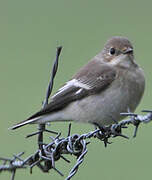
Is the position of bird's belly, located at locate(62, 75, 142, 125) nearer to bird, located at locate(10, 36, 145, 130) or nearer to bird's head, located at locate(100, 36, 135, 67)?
bird, located at locate(10, 36, 145, 130)

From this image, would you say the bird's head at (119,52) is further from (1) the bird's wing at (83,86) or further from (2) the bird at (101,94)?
(1) the bird's wing at (83,86)

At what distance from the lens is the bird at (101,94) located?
559 centimetres

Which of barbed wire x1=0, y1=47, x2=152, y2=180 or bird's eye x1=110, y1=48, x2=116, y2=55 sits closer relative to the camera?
barbed wire x1=0, y1=47, x2=152, y2=180

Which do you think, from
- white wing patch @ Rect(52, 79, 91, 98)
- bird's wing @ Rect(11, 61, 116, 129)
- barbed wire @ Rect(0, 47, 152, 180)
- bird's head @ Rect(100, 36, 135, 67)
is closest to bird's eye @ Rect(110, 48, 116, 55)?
bird's head @ Rect(100, 36, 135, 67)

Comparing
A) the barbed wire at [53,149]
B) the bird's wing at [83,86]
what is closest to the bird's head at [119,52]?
the bird's wing at [83,86]

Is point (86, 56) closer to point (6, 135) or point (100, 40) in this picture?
point (100, 40)

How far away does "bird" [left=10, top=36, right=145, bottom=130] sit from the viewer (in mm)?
5590

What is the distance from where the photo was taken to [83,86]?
5852 millimetres

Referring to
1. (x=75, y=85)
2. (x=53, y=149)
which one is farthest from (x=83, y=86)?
(x=53, y=149)

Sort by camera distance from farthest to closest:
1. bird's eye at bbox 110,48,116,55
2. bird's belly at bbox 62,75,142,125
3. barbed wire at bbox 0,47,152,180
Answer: bird's eye at bbox 110,48,116,55, bird's belly at bbox 62,75,142,125, barbed wire at bbox 0,47,152,180

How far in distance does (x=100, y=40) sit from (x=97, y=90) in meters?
6.24

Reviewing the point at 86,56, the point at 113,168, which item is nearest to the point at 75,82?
the point at 113,168

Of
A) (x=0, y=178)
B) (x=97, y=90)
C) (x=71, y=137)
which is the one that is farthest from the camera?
(x=0, y=178)

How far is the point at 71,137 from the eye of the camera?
165 inches
